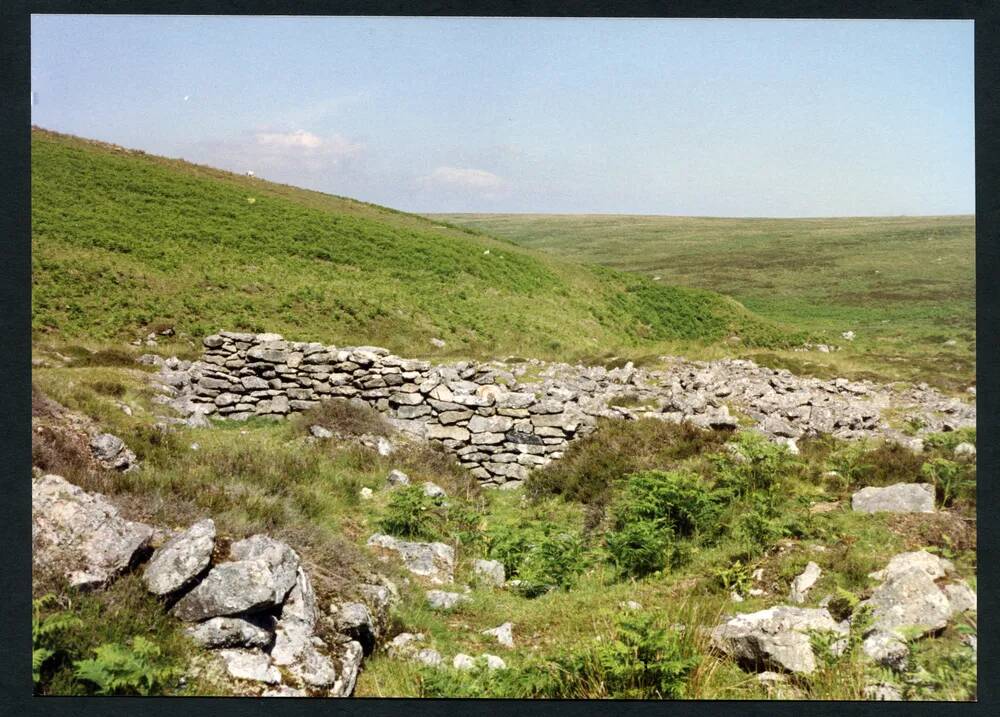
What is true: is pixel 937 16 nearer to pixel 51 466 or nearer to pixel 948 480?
pixel 948 480

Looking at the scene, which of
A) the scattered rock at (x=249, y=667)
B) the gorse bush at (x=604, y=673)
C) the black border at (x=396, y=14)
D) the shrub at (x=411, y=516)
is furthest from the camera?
the shrub at (x=411, y=516)

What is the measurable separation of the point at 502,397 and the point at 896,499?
262 inches

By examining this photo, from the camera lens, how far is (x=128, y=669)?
450 cm

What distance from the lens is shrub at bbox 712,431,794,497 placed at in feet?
27.5

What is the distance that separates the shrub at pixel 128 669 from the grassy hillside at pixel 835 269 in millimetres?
10683

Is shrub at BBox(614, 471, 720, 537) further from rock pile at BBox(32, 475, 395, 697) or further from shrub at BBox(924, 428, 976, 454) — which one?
rock pile at BBox(32, 475, 395, 697)

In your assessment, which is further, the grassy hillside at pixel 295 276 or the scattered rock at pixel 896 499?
the grassy hillside at pixel 295 276

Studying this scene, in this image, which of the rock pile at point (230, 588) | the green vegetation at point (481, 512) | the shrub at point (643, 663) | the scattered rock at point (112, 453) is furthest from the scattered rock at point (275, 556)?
the scattered rock at point (112, 453)

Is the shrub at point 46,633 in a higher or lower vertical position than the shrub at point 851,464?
lower

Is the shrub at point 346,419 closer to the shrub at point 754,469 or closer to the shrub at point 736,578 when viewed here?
the shrub at point 754,469

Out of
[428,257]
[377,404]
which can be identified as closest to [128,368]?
[377,404]

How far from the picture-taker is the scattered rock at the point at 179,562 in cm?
499

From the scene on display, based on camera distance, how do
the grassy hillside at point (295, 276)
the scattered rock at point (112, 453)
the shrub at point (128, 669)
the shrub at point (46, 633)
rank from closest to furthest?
the shrub at point (128, 669) < the shrub at point (46, 633) < the scattered rock at point (112, 453) < the grassy hillside at point (295, 276)

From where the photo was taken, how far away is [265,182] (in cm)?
4134
